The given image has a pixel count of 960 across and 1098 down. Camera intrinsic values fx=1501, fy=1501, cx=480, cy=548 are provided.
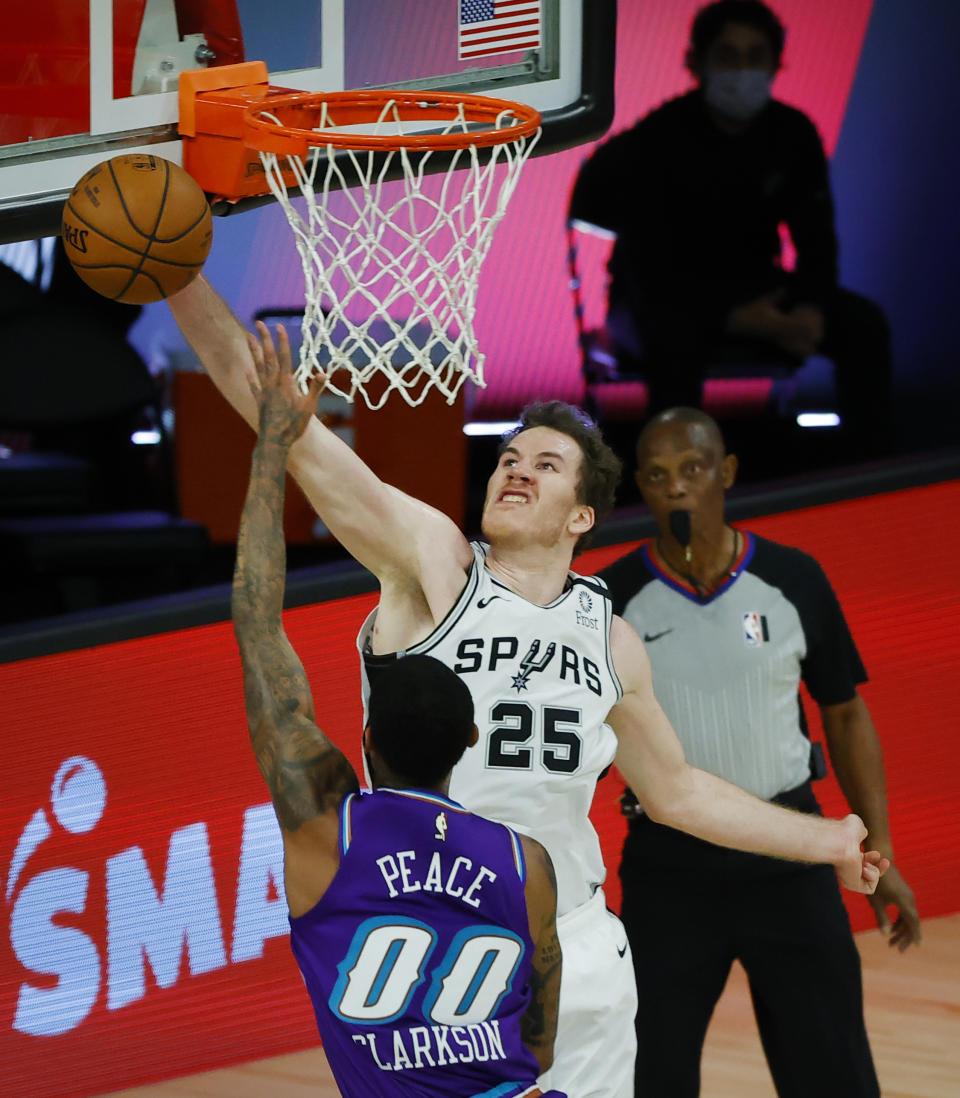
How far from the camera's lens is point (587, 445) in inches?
131

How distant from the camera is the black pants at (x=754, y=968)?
348cm

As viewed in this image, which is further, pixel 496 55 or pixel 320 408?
pixel 320 408

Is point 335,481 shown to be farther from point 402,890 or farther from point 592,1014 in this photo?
point 592,1014

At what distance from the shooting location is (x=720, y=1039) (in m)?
4.98

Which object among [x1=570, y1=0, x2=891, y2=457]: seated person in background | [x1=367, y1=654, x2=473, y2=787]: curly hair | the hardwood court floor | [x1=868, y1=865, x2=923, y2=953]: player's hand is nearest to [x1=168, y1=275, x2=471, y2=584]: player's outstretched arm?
[x1=367, y1=654, x2=473, y2=787]: curly hair

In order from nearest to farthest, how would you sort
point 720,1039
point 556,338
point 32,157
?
point 32,157
point 720,1039
point 556,338

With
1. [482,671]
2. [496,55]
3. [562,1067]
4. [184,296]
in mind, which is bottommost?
[562,1067]

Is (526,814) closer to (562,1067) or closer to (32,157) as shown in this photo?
(562,1067)

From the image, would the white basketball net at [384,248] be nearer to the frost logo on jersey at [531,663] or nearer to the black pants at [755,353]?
the frost logo on jersey at [531,663]

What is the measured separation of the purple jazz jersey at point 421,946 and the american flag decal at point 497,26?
7.39 ft

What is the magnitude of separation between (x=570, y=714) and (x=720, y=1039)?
244cm

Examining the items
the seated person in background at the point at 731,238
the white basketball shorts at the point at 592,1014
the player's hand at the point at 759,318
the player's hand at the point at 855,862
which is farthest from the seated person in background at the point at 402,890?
the player's hand at the point at 759,318

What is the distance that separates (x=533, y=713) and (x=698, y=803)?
0.51m

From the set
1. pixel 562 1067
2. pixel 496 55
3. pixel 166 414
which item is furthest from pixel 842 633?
pixel 166 414
